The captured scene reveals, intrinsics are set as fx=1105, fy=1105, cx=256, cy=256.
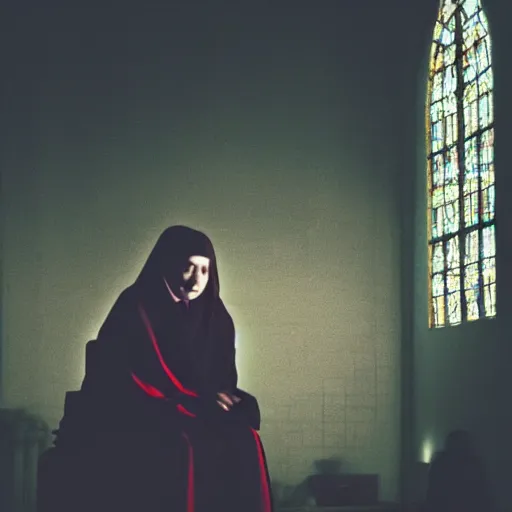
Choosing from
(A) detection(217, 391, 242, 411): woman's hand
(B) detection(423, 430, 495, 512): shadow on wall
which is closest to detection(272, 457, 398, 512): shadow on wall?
(B) detection(423, 430, 495, 512): shadow on wall

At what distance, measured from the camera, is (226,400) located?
26.0ft

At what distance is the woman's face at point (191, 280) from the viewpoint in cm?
805

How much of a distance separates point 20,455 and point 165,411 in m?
1.06

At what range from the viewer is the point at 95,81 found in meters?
8.26

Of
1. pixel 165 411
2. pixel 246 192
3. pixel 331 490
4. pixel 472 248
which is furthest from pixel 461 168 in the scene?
pixel 165 411

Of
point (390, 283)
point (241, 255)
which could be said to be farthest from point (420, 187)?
point (241, 255)

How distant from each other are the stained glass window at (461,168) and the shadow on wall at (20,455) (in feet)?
9.88

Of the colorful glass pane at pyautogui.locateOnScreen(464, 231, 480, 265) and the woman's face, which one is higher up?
the colorful glass pane at pyautogui.locateOnScreen(464, 231, 480, 265)

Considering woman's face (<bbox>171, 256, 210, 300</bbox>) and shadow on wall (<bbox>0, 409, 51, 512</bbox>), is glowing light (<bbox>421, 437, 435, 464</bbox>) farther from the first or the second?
shadow on wall (<bbox>0, 409, 51, 512</bbox>)

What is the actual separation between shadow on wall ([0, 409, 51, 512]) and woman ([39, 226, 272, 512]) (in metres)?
0.10

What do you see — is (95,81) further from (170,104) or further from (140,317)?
(140,317)

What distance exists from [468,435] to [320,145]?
95.7 inches

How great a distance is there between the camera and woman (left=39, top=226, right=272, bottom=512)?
7605 millimetres

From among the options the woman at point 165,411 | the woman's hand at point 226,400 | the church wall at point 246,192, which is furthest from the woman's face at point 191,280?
the woman's hand at point 226,400
